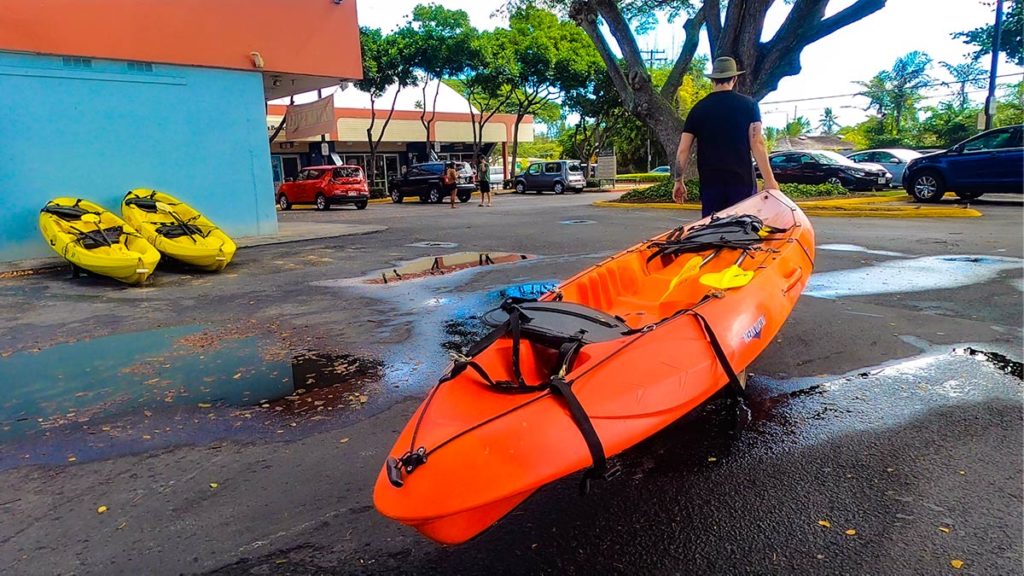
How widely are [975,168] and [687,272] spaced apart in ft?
38.1

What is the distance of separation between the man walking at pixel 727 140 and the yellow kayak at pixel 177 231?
6.27 meters

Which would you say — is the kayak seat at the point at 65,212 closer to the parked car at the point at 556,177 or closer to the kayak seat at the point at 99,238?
the kayak seat at the point at 99,238

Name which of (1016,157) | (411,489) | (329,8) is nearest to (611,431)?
(411,489)

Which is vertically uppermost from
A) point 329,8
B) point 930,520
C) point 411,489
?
point 329,8

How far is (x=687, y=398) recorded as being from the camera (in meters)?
2.47

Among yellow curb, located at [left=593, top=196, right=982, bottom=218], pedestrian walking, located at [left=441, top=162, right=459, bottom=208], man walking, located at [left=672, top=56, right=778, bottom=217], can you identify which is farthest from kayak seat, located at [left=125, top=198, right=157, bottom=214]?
pedestrian walking, located at [left=441, top=162, right=459, bottom=208]

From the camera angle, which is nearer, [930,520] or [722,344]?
[930,520]

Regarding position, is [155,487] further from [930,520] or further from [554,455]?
[930,520]

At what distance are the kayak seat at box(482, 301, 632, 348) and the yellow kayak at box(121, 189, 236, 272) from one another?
6.74 m

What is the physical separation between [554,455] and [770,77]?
14.3m

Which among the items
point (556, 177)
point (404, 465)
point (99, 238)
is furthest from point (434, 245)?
point (556, 177)

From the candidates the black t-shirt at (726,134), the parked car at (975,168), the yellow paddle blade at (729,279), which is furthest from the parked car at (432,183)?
the yellow paddle blade at (729,279)

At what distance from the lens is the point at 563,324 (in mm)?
2697

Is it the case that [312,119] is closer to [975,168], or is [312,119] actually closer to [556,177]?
[556,177]
